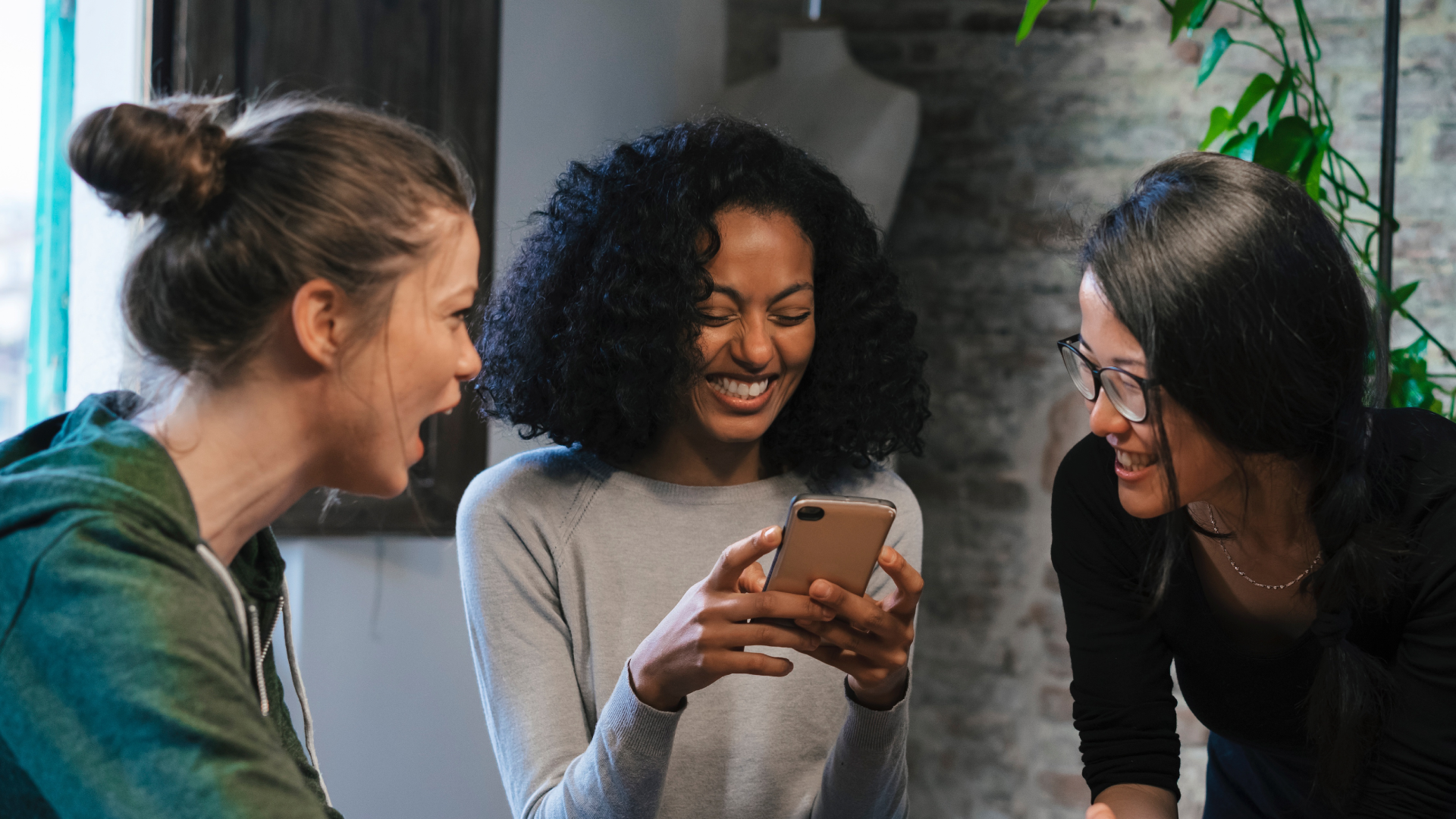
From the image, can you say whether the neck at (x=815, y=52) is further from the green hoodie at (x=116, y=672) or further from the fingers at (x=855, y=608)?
the green hoodie at (x=116, y=672)

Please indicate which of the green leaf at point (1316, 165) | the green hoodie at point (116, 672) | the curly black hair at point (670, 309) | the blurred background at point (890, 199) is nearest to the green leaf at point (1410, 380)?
the green leaf at point (1316, 165)

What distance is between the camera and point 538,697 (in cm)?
136

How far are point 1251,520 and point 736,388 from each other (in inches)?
25.5

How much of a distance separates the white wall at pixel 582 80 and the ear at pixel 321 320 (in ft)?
4.49

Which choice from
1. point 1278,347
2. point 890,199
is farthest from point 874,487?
point 890,199

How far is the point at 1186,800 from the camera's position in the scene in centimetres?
283

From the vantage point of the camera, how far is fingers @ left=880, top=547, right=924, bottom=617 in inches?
46.6

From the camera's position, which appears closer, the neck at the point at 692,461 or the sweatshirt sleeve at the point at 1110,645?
the sweatshirt sleeve at the point at 1110,645

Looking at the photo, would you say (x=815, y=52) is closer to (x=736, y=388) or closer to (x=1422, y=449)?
(x=736, y=388)

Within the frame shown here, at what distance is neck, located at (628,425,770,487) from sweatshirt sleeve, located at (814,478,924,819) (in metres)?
0.34

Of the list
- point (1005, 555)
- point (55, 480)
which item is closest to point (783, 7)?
point (1005, 555)

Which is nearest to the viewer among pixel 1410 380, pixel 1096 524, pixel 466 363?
pixel 466 363

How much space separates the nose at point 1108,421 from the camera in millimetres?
1232

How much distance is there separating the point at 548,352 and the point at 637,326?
0.54 ft
